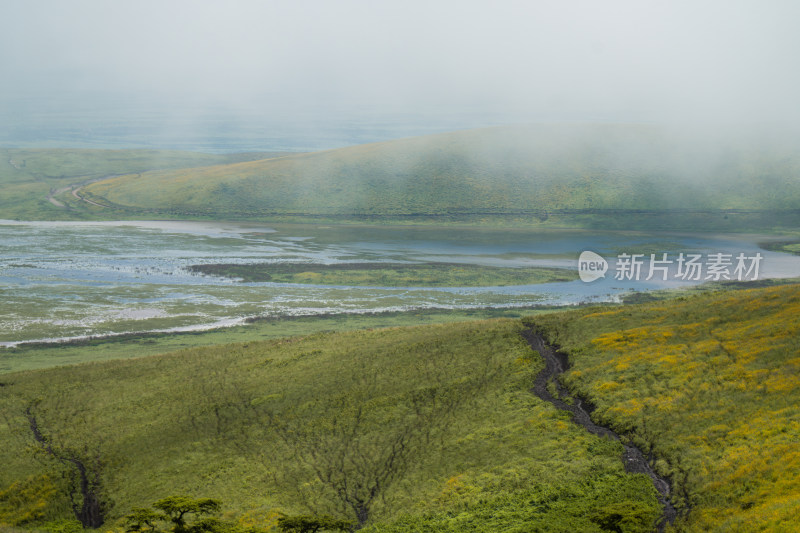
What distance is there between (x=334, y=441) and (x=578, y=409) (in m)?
17.5

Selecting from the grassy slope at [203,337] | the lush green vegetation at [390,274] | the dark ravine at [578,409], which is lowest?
the grassy slope at [203,337]

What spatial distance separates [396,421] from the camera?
2042 inches

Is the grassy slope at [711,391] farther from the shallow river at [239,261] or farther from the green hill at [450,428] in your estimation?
the shallow river at [239,261]

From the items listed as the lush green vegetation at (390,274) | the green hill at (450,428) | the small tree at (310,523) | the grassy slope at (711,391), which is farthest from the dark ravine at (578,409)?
the lush green vegetation at (390,274)

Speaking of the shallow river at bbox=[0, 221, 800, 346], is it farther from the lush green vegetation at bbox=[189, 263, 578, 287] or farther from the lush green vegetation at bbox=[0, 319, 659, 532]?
the lush green vegetation at bbox=[0, 319, 659, 532]

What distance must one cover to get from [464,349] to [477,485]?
24.9 metres

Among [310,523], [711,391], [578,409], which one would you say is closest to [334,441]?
[310,523]

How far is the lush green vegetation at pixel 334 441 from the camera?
1523 inches

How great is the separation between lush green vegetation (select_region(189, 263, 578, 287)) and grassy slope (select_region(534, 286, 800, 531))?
6023 centimetres

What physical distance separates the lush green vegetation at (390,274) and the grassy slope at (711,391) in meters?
60.2

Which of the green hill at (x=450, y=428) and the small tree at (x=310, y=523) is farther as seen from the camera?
the green hill at (x=450, y=428)

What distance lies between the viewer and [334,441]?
5016 cm

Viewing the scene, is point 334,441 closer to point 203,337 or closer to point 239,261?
point 203,337

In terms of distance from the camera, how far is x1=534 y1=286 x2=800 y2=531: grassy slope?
107 ft
